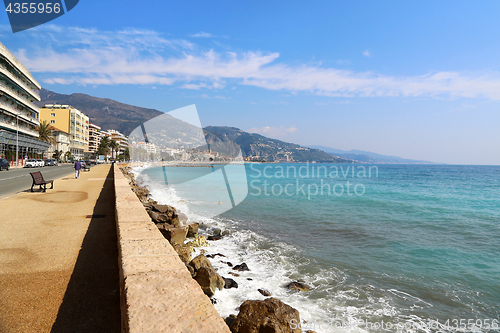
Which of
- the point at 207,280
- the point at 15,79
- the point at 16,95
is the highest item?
the point at 15,79

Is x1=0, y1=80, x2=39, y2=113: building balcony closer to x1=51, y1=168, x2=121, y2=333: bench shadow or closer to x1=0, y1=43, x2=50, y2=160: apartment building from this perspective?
x1=0, y1=43, x2=50, y2=160: apartment building

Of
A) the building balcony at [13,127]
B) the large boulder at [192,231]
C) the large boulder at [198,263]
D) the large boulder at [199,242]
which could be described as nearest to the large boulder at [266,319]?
the large boulder at [198,263]

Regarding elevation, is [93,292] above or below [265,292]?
above

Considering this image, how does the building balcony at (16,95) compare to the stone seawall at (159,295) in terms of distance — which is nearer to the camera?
the stone seawall at (159,295)

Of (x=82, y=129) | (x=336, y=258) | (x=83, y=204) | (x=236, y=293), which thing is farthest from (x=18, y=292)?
(x=82, y=129)

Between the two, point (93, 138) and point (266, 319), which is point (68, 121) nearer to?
point (93, 138)

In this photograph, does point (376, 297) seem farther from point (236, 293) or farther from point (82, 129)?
point (82, 129)

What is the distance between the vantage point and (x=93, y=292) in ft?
11.0

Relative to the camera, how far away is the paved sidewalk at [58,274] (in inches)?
110

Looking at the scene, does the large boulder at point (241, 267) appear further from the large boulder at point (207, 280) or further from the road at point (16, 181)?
the road at point (16, 181)

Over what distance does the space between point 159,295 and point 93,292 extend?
5.15ft

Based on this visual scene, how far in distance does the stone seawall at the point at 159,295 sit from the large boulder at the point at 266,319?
64.7 inches

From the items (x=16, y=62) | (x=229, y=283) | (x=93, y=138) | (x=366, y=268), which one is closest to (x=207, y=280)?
(x=229, y=283)

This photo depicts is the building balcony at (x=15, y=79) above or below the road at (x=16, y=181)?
above
